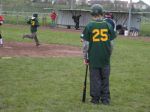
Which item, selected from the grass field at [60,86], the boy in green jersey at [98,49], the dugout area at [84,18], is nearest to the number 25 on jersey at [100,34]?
the boy in green jersey at [98,49]

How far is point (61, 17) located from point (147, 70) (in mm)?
29049

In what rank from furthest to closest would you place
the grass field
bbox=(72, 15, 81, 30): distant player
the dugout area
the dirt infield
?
bbox=(72, 15, 81, 30): distant player < the dugout area < the dirt infield < the grass field

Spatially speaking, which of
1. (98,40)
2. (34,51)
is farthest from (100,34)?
(34,51)

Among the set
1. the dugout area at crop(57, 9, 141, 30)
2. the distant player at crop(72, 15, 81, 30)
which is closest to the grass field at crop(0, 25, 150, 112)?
the dugout area at crop(57, 9, 141, 30)

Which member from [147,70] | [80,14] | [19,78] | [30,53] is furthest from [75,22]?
[19,78]

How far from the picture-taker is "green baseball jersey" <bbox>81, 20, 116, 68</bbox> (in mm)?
8359

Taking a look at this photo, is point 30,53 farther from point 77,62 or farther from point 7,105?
point 7,105

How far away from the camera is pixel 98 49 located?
332 inches

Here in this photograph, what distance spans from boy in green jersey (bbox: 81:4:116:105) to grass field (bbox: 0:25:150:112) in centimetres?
31

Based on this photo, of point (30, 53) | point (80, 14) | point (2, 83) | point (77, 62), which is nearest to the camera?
point (2, 83)

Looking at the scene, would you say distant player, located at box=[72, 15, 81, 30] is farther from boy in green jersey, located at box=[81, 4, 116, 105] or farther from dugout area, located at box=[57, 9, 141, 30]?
boy in green jersey, located at box=[81, 4, 116, 105]

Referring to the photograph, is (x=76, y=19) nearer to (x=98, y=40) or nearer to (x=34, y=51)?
(x=34, y=51)

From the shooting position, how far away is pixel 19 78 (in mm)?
11414

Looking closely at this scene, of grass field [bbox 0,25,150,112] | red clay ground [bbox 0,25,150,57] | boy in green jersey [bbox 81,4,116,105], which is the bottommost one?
red clay ground [bbox 0,25,150,57]
